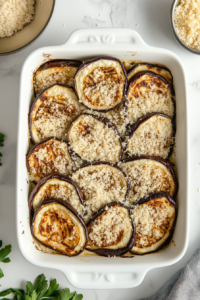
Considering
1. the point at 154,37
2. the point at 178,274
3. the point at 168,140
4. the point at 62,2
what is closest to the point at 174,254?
the point at 178,274

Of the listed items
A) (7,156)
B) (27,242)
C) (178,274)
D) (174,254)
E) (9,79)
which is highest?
(9,79)

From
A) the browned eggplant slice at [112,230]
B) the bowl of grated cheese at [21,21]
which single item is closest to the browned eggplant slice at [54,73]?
the bowl of grated cheese at [21,21]

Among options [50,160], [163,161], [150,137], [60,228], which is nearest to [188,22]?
[150,137]

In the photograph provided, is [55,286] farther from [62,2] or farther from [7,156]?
[62,2]

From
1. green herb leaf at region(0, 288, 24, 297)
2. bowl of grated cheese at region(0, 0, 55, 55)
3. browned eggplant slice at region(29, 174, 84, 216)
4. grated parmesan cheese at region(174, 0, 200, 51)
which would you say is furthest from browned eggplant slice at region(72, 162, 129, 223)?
grated parmesan cheese at region(174, 0, 200, 51)

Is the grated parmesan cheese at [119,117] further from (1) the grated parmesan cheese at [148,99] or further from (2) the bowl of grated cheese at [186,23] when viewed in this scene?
(2) the bowl of grated cheese at [186,23]

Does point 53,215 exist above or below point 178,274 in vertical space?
above
